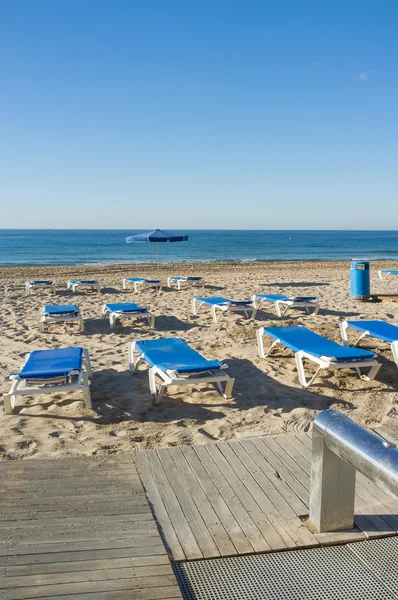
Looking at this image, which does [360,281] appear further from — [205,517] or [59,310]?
[205,517]

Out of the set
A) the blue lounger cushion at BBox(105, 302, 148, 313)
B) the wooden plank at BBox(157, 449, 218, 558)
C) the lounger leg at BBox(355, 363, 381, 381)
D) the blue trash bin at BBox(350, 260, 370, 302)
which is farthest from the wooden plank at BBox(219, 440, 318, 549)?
the blue trash bin at BBox(350, 260, 370, 302)

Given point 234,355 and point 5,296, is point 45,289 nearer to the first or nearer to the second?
point 5,296

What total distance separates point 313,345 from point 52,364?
2924mm

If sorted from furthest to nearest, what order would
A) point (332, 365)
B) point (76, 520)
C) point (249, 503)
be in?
Answer: 1. point (332, 365)
2. point (249, 503)
3. point (76, 520)

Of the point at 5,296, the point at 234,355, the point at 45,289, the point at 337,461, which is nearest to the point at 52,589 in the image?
the point at 337,461

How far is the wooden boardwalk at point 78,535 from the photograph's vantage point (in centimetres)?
225

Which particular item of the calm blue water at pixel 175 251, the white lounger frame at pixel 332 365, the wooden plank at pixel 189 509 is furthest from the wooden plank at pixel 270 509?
the calm blue water at pixel 175 251

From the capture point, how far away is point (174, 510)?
2.96 meters

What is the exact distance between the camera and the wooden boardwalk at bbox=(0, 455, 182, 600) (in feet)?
7.39

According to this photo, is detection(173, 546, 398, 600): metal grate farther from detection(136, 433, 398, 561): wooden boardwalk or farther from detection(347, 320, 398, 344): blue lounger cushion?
detection(347, 320, 398, 344): blue lounger cushion

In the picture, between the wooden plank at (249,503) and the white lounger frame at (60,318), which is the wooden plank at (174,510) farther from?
the white lounger frame at (60,318)

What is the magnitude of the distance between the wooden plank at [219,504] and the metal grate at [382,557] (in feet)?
1.84

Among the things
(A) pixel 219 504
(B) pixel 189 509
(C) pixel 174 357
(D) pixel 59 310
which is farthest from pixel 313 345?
(D) pixel 59 310

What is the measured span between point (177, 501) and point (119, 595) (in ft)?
2.91
